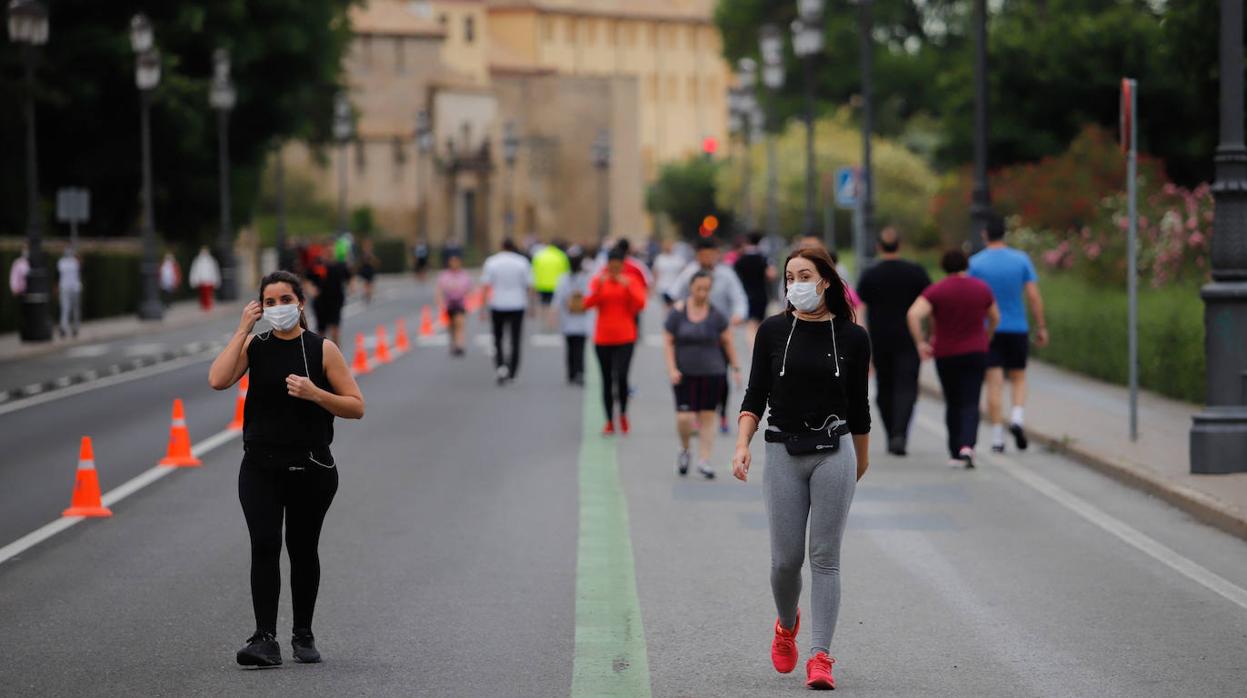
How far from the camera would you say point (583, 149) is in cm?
13975

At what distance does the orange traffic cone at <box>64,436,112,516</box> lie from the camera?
13.3 meters

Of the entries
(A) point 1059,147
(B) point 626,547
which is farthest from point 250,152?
(B) point 626,547

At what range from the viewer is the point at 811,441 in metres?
7.88

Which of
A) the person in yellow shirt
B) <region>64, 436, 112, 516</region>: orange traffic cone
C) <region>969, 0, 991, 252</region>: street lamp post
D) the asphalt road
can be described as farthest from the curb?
the person in yellow shirt

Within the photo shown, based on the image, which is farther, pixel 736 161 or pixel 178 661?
pixel 736 161

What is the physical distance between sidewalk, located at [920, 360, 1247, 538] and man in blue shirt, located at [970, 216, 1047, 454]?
499 millimetres

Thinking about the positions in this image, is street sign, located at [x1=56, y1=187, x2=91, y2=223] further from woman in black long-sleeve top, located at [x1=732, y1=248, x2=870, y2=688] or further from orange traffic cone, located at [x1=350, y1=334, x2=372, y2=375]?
woman in black long-sleeve top, located at [x1=732, y1=248, x2=870, y2=688]

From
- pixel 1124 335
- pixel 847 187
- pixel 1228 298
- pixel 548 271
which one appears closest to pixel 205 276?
pixel 548 271

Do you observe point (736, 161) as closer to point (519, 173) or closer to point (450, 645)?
point (519, 173)

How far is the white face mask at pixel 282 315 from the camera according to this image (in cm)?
818

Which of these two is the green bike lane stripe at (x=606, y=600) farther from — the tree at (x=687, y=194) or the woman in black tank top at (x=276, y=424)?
the tree at (x=687, y=194)

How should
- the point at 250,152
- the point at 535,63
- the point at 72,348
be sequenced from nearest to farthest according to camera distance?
the point at 72,348 → the point at 250,152 → the point at 535,63

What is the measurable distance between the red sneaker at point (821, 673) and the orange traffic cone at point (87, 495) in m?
6.68

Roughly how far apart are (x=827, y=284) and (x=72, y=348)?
30127 mm
